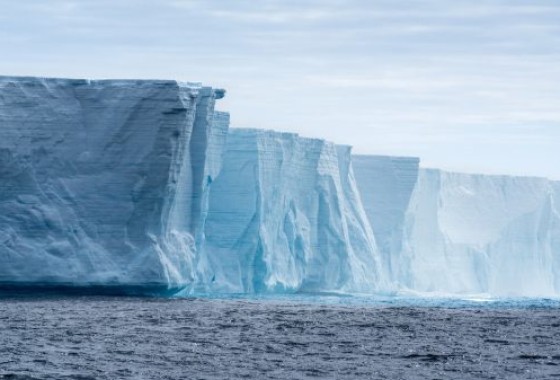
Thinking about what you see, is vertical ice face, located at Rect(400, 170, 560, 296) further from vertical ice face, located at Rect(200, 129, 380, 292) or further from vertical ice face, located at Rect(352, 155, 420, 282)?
vertical ice face, located at Rect(200, 129, 380, 292)

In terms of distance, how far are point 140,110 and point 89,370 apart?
11921 mm

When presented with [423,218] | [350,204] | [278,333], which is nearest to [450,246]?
[423,218]

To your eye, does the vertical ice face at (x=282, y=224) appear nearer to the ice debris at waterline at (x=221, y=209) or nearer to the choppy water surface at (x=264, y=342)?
the ice debris at waterline at (x=221, y=209)

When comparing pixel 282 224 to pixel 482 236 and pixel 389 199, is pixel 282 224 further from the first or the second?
pixel 482 236

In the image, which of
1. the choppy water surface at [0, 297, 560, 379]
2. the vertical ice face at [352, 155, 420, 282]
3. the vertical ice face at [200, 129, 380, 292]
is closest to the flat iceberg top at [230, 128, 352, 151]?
the vertical ice face at [200, 129, 380, 292]

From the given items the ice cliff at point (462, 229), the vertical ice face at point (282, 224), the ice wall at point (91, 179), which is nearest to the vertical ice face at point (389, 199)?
the ice cliff at point (462, 229)

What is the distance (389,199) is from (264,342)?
2539 cm

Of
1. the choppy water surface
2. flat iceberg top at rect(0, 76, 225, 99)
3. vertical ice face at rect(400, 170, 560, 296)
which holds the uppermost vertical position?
flat iceberg top at rect(0, 76, 225, 99)

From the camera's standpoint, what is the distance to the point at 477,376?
12.0 m

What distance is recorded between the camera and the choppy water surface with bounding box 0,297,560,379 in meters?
12.2

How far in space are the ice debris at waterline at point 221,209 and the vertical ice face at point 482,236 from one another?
2.0 inches

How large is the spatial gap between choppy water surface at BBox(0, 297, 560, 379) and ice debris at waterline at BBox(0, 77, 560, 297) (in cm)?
162

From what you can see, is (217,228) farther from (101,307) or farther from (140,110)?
(101,307)

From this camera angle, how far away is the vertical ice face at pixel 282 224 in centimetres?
3173
